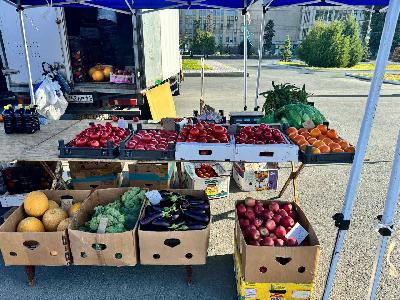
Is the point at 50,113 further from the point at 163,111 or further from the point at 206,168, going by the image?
the point at 206,168

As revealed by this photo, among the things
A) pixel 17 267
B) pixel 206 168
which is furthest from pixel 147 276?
pixel 206 168

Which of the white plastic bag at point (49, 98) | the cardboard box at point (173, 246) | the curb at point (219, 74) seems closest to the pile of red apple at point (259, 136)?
the cardboard box at point (173, 246)

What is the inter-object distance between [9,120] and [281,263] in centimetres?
412

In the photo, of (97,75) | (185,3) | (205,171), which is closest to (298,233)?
(205,171)

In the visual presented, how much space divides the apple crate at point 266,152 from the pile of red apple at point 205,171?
1.67 metres

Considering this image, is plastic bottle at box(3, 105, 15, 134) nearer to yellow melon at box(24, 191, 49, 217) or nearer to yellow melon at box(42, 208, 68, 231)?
yellow melon at box(24, 191, 49, 217)

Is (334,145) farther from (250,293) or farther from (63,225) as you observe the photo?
(63,225)

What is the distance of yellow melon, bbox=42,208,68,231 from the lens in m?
3.51

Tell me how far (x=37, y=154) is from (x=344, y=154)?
3.55 metres

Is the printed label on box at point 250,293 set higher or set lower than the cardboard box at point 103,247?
lower

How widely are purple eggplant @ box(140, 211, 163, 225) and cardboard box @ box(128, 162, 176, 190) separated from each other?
151cm

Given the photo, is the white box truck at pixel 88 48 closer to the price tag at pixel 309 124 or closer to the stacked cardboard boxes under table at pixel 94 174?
the stacked cardboard boxes under table at pixel 94 174

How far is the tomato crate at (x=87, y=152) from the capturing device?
11.7 feet

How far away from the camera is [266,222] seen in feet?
11.1
